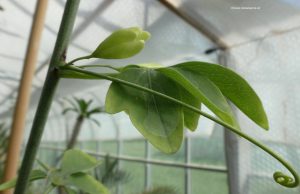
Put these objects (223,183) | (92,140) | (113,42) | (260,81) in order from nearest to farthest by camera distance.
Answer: (113,42) < (260,81) < (223,183) < (92,140)

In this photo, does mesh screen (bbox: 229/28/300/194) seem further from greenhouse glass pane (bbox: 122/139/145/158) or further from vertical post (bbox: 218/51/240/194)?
greenhouse glass pane (bbox: 122/139/145/158)

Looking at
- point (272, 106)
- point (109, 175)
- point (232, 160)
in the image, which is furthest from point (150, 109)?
point (109, 175)

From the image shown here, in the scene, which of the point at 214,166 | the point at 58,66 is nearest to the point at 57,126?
the point at 214,166

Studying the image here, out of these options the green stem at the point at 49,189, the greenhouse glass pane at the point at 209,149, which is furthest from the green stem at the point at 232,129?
the greenhouse glass pane at the point at 209,149

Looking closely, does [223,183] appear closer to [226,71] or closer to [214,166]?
[214,166]

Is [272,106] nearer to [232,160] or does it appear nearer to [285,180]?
[232,160]

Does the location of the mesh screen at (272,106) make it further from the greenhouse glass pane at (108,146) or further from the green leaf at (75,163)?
the greenhouse glass pane at (108,146)

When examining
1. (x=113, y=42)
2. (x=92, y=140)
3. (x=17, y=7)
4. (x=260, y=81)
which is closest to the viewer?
(x=113, y=42)
